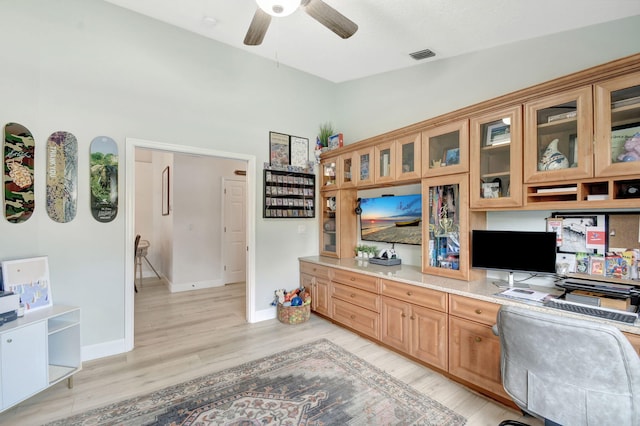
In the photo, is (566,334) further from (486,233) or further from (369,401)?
(369,401)

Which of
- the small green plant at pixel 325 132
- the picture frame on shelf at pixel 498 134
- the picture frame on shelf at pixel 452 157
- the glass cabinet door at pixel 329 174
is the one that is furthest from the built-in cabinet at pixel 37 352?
the picture frame on shelf at pixel 498 134

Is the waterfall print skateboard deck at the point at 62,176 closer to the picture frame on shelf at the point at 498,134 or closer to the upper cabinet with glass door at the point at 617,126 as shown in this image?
the picture frame on shelf at the point at 498,134

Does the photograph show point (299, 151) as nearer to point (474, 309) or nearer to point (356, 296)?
point (356, 296)

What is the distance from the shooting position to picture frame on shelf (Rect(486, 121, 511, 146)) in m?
2.27

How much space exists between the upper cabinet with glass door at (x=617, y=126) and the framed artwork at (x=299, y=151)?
10.1 feet

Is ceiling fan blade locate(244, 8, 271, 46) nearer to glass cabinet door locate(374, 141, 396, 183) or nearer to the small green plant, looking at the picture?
glass cabinet door locate(374, 141, 396, 183)

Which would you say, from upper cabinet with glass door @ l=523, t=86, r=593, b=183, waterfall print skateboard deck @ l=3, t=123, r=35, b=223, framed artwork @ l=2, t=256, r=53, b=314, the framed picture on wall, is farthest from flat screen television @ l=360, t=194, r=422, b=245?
the framed picture on wall

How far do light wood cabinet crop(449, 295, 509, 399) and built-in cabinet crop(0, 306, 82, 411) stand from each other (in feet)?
10.2

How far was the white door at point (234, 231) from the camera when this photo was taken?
228 inches

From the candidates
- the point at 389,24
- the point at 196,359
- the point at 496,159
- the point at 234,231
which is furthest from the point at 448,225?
the point at 234,231

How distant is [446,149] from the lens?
8.84 ft

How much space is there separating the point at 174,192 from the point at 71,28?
9.92 ft

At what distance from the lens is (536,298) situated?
6.46ft

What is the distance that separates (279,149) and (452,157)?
88.5 inches
